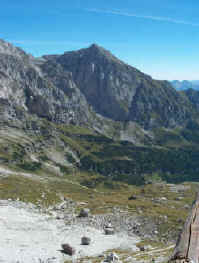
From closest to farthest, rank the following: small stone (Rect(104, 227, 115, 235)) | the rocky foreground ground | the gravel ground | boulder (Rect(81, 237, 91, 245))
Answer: the gravel ground
the rocky foreground ground
boulder (Rect(81, 237, 91, 245))
small stone (Rect(104, 227, 115, 235))

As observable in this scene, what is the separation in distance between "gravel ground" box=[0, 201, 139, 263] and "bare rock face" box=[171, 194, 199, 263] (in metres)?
35.7

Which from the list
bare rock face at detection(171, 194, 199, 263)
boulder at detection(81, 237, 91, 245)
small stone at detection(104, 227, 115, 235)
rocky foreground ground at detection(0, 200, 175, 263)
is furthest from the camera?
small stone at detection(104, 227, 115, 235)

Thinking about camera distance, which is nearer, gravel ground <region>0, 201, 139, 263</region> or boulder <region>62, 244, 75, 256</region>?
gravel ground <region>0, 201, 139, 263</region>

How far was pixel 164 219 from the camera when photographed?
204 ft

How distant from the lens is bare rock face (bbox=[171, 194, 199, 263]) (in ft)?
16.4

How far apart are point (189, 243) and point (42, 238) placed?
1939 inches

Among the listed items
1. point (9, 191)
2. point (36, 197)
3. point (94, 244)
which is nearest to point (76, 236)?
point (94, 244)

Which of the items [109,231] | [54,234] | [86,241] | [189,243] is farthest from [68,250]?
[189,243]

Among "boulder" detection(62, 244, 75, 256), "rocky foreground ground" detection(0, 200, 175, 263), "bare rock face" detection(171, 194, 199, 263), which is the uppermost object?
"bare rock face" detection(171, 194, 199, 263)

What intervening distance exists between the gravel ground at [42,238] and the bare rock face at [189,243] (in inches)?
1407

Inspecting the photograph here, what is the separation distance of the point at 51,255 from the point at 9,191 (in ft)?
167

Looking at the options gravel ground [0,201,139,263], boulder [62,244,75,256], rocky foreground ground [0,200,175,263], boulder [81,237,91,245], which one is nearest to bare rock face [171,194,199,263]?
rocky foreground ground [0,200,175,263]

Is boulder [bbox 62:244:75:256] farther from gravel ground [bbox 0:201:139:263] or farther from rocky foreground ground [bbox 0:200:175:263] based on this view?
gravel ground [bbox 0:201:139:263]

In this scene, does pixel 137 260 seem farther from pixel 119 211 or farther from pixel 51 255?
pixel 119 211
